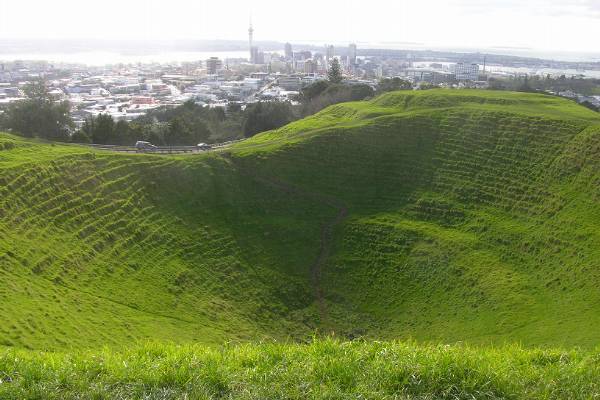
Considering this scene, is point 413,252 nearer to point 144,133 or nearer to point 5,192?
point 5,192

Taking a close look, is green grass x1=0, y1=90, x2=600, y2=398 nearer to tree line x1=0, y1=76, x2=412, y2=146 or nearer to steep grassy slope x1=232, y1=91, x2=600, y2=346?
steep grassy slope x1=232, y1=91, x2=600, y2=346

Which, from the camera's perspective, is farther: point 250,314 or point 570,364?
point 250,314

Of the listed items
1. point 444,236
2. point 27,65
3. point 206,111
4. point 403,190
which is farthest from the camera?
point 27,65

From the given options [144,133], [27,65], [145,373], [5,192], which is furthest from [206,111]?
[27,65]

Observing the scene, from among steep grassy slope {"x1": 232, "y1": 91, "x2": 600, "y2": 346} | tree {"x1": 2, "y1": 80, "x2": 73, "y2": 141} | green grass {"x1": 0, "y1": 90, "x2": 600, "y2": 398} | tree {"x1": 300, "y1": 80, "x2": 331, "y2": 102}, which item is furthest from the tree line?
green grass {"x1": 0, "y1": 90, "x2": 600, "y2": 398}

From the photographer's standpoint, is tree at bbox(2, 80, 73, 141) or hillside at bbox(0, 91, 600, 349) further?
tree at bbox(2, 80, 73, 141)

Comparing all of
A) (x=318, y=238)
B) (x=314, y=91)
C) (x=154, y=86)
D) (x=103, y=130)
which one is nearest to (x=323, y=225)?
(x=318, y=238)

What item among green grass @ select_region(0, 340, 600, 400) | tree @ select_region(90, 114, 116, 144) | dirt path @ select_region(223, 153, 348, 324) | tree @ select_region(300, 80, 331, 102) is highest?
tree @ select_region(300, 80, 331, 102)
